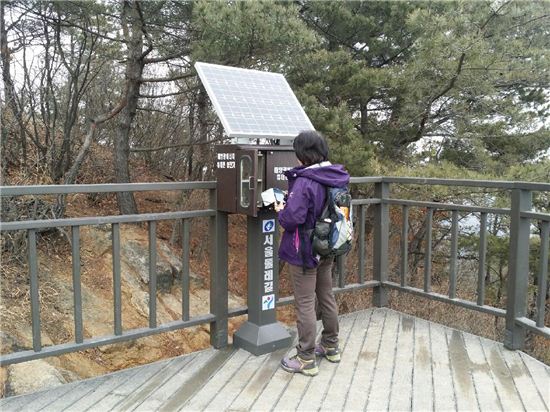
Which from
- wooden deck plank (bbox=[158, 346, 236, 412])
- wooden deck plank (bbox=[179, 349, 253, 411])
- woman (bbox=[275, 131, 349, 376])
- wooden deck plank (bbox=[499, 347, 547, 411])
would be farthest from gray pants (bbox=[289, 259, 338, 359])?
wooden deck plank (bbox=[499, 347, 547, 411])

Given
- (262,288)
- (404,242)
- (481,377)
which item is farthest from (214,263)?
(481,377)

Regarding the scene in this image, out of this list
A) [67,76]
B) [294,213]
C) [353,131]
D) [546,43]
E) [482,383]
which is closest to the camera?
[294,213]

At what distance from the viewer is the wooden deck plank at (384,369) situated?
269 cm

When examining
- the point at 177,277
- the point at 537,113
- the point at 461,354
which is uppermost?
the point at 537,113

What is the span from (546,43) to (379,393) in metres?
9.31

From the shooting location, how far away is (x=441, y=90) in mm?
8258

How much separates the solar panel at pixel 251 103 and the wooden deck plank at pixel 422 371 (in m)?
1.80

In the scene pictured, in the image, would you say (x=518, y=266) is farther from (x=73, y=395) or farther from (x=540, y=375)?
(x=73, y=395)

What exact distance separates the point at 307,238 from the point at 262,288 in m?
0.77

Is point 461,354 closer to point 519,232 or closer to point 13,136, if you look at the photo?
point 519,232

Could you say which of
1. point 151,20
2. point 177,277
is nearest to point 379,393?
point 177,277

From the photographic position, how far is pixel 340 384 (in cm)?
288

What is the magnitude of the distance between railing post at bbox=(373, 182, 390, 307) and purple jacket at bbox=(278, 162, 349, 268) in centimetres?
166

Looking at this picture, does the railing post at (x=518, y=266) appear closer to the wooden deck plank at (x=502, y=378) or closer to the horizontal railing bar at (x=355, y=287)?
the wooden deck plank at (x=502, y=378)
